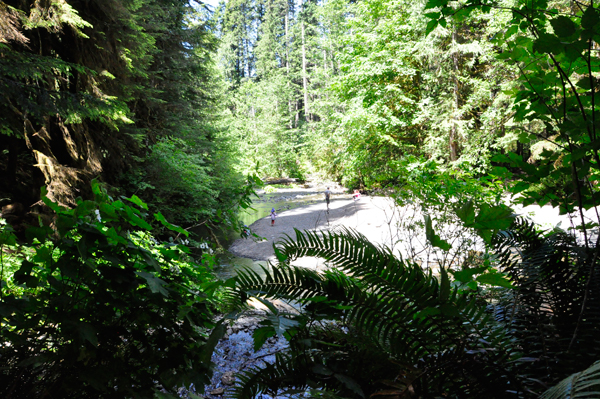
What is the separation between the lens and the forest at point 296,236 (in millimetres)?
956

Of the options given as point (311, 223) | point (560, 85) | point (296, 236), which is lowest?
point (311, 223)

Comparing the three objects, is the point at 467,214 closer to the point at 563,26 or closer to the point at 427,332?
the point at 427,332

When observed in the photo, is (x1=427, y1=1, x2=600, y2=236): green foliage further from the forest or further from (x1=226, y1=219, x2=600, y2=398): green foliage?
(x1=226, y1=219, x2=600, y2=398): green foliage

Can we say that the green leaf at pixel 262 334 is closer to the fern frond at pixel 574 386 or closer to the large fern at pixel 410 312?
the large fern at pixel 410 312

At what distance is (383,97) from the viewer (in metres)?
13.7

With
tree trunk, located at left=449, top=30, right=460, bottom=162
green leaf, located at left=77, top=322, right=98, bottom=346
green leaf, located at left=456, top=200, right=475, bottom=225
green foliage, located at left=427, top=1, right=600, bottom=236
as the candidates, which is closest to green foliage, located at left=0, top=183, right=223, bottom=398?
green leaf, located at left=77, top=322, right=98, bottom=346

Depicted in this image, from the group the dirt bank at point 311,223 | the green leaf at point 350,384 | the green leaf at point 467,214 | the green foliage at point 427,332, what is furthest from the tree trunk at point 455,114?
the green leaf at point 350,384

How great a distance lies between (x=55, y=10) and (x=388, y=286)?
5.58 metres

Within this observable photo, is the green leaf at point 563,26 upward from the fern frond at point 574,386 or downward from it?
upward

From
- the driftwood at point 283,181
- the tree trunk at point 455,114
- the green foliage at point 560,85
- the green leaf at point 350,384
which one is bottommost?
the green leaf at point 350,384

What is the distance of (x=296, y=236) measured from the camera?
141 centimetres

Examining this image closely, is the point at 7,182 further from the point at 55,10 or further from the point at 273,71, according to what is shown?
the point at 273,71

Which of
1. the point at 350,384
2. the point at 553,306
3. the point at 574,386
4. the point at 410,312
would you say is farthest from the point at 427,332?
the point at 553,306

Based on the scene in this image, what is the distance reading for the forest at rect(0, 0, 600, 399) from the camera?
0.96 metres
